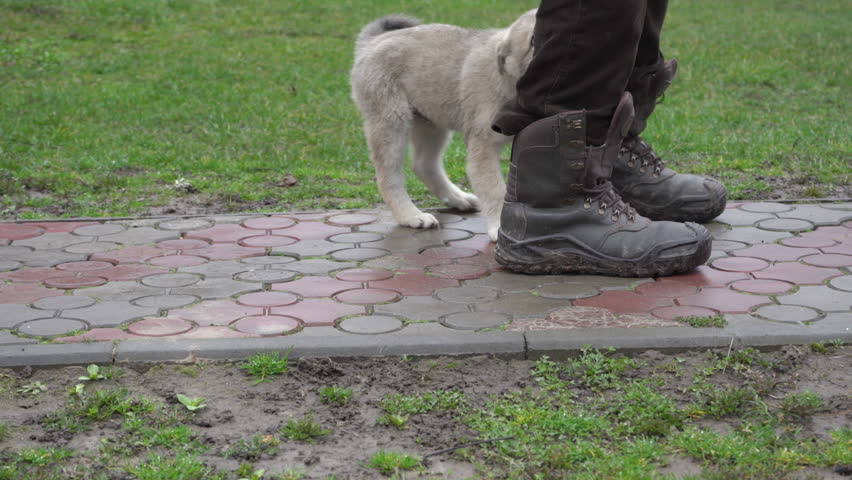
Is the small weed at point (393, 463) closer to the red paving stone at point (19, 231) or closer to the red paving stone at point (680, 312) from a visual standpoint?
the red paving stone at point (680, 312)

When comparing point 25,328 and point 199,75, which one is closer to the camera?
point 25,328

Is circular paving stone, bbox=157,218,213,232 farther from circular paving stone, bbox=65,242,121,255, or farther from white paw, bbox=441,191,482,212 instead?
white paw, bbox=441,191,482,212

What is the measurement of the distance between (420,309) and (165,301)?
93 cm

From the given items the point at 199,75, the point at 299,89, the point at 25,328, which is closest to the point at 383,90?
the point at 25,328

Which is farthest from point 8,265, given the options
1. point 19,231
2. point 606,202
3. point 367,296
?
point 606,202

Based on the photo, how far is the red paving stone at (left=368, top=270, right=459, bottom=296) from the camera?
11.4 ft

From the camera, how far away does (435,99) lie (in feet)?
14.6

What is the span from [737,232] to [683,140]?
8.14 ft

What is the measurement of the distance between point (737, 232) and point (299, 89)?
560cm

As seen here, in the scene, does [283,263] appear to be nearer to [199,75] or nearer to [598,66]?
[598,66]

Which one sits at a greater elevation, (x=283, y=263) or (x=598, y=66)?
(x=598, y=66)

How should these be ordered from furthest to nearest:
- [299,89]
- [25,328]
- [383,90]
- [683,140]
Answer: [299,89], [683,140], [383,90], [25,328]

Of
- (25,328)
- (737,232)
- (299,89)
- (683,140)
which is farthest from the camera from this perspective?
(299,89)

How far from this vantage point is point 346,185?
542 cm
